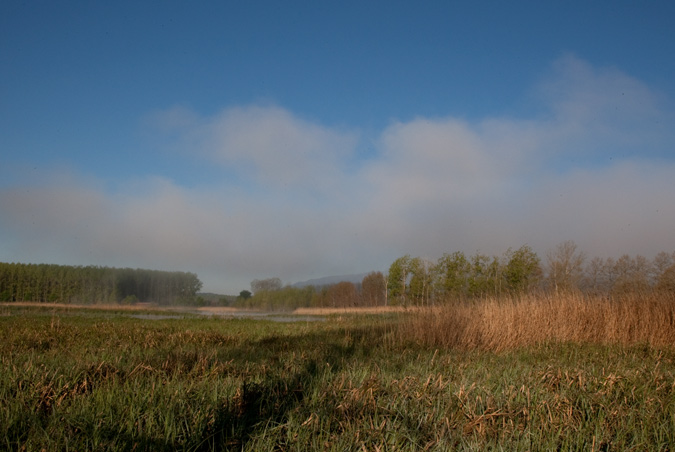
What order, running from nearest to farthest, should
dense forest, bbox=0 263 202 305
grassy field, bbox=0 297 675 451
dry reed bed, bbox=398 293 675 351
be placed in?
grassy field, bbox=0 297 675 451
dry reed bed, bbox=398 293 675 351
dense forest, bbox=0 263 202 305

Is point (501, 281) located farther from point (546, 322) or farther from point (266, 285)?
point (266, 285)

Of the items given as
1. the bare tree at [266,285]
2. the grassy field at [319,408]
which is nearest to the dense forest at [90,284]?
the bare tree at [266,285]

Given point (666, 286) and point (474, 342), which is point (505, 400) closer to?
point (474, 342)

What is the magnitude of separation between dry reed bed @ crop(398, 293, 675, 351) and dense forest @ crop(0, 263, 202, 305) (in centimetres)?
6210

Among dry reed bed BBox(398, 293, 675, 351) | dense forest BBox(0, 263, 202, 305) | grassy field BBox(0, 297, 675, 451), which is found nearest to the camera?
grassy field BBox(0, 297, 675, 451)

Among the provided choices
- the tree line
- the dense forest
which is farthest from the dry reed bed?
the dense forest

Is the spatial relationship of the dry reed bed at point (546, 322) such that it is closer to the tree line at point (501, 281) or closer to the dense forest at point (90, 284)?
the tree line at point (501, 281)

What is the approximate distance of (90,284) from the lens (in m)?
71.2

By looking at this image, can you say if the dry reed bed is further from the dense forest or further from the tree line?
the dense forest

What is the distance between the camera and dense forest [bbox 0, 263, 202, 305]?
6450cm

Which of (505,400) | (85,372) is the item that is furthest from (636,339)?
(85,372)

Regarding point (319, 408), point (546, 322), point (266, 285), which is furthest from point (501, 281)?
point (266, 285)

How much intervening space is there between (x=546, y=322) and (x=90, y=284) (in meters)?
77.3

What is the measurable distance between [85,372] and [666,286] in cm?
1362
